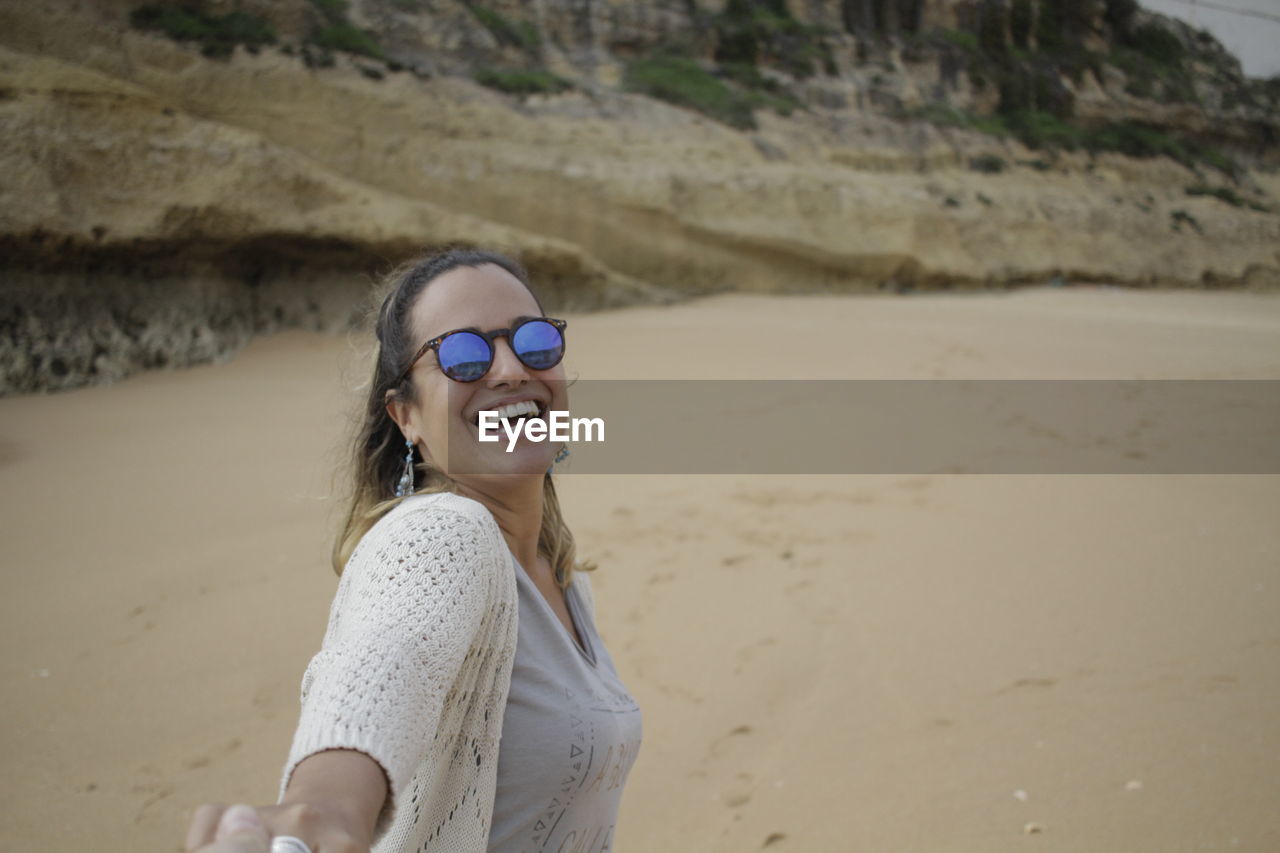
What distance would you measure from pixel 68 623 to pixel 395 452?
9.14 feet

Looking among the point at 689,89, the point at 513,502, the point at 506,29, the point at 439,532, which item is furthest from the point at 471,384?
the point at 689,89

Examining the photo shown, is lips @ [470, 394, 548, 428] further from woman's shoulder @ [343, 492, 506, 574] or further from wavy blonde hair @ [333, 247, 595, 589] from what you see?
woman's shoulder @ [343, 492, 506, 574]

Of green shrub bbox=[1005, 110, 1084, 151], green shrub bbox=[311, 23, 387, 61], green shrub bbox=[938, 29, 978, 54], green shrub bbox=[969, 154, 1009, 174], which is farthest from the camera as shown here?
green shrub bbox=[938, 29, 978, 54]

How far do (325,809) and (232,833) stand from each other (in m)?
→ 0.15

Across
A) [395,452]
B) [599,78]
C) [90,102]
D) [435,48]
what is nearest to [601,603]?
[395,452]

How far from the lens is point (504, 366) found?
137cm

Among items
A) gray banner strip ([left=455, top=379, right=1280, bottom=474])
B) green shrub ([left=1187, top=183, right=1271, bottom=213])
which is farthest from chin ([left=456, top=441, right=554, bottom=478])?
green shrub ([left=1187, top=183, right=1271, bottom=213])

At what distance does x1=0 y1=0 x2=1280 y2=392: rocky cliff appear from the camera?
8.00 meters

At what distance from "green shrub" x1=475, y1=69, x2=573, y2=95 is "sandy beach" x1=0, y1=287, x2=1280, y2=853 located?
9921 mm

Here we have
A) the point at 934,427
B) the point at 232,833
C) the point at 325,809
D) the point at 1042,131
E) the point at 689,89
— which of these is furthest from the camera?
the point at 1042,131

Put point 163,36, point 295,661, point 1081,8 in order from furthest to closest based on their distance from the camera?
1. point 1081,8
2. point 163,36
3. point 295,661

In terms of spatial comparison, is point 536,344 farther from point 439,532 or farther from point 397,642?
point 397,642

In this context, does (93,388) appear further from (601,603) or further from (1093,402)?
(1093,402)

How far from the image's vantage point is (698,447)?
565 cm
